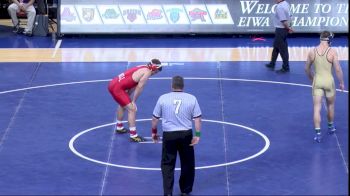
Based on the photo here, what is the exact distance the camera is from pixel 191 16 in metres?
26.8

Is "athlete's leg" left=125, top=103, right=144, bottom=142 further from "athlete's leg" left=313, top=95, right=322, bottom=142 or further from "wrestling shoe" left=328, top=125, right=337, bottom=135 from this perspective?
"wrestling shoe" left=328, top=125, right=337, bottom=135

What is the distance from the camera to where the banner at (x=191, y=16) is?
26688mm

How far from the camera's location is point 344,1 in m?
26.6

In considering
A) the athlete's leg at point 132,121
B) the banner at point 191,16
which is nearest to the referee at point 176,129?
the athlete's leg at point 132,121

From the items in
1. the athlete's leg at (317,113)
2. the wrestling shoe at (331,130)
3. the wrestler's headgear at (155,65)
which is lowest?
the wrestling shoe at (331,130)

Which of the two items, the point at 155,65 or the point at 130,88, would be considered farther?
the point at 130,88

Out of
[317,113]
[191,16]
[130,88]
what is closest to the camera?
[317,113]

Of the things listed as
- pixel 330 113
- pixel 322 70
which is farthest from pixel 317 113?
pixel 322 70

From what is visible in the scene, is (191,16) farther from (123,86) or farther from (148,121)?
(123,86)

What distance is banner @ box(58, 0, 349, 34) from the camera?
87.6 ft

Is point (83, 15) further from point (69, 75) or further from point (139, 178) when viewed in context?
point (139, 178)

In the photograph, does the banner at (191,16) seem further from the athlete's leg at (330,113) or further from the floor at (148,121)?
the athlete's leg at (330,113)

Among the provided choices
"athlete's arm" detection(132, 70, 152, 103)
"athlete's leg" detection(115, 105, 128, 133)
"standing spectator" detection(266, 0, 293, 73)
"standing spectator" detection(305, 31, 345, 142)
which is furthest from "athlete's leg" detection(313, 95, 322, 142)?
"standing spectator" detection(266, 0, 293, 73)

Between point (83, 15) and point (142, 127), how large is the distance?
32.6ft
